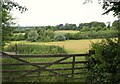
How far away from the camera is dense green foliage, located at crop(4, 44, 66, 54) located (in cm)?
1351

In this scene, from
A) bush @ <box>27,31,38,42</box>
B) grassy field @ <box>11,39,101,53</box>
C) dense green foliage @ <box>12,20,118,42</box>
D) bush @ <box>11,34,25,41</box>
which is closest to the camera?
grassy field @ <box>11,39,101,53</box>

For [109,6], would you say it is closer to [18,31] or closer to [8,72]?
[8,72]

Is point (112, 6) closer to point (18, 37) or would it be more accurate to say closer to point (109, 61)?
point (109, 61)

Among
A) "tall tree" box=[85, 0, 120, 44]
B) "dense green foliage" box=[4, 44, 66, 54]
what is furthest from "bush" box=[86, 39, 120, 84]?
"dense green foliage" box=[4, 44, 66, 54]

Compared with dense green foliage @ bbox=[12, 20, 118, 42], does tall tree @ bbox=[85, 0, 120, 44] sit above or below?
above

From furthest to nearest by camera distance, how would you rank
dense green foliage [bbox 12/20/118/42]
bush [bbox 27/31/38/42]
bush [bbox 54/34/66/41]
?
bush [bbox 27/31/38/42] < bush [bbox 54/34/66/41] < dense green foliage [bbox 12/20/118/42]

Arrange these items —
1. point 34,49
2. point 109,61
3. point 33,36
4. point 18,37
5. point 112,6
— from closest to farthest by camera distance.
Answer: point 112,6 < point 109,61 < point 34,49 < point 33,36 < point 18,37

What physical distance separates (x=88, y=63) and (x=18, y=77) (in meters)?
2.83

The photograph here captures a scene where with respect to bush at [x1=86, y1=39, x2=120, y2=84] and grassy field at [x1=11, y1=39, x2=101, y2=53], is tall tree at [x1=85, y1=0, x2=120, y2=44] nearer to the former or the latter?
bush at [x1=86, y1=39, x2=120, y2=84]

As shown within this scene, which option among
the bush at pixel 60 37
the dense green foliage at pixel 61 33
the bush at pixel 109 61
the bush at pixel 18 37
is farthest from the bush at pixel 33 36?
the bush at pixel 109 61

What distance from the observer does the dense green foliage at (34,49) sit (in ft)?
44.3

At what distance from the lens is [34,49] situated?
44.1 ft

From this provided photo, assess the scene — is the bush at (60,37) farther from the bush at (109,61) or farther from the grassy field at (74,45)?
the bush at (109,61)

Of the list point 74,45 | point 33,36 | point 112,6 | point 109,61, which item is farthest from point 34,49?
point 112,6
